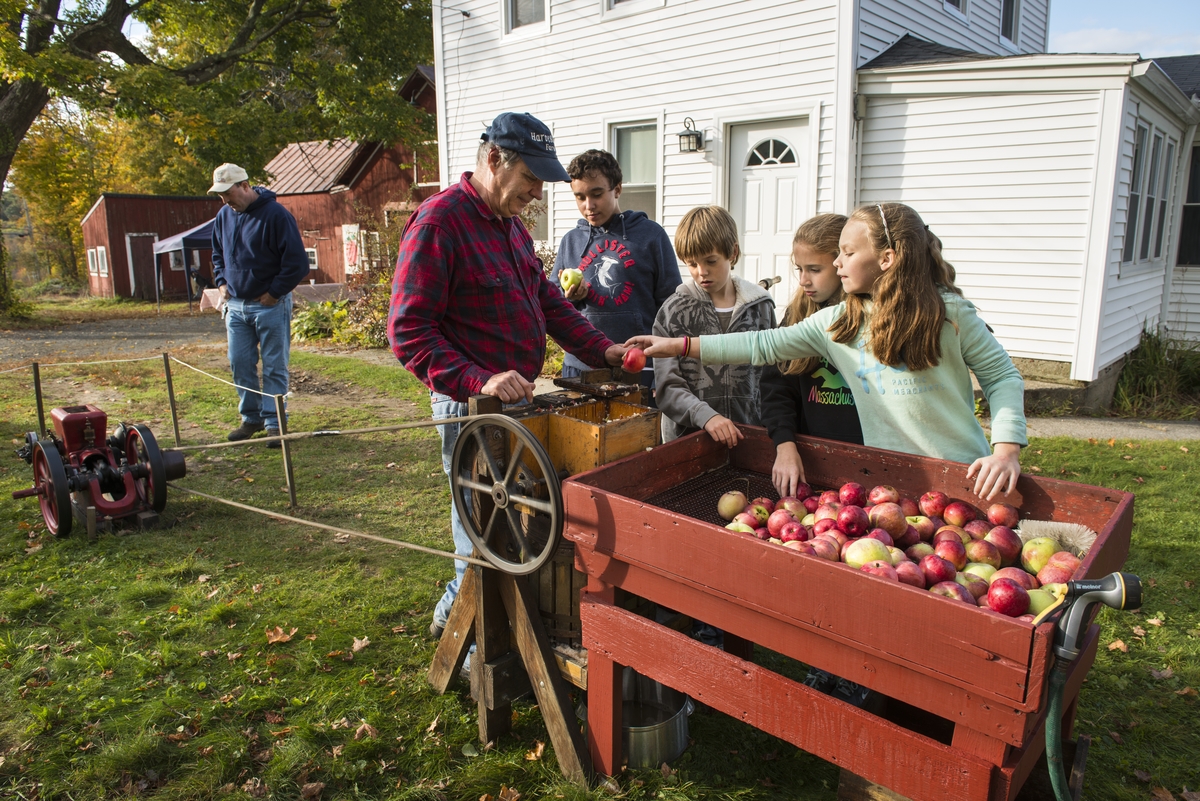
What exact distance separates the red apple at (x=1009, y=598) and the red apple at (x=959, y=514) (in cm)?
55

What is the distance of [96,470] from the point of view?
4.95 metres

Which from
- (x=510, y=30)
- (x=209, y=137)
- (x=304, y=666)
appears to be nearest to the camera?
(x=304, y=666)

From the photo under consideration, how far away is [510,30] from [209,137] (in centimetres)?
1104

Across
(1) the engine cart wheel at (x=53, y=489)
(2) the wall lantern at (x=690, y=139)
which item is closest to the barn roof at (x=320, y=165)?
(2) the wall lantern at (x=690, y=139)

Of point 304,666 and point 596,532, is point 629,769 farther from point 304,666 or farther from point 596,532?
point 304,666

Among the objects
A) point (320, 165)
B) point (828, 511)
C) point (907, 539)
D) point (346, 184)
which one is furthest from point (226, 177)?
point (320, 165)

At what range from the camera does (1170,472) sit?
6.06 metres

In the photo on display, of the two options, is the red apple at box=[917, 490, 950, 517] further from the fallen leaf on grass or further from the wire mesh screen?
the fallen leaf on grass

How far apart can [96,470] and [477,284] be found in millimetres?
3484

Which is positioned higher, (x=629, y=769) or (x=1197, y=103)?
(x=1197, y=103)

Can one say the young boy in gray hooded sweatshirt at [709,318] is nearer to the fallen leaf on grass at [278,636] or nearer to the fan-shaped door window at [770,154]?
the fallen leaf on grass at [278,636]

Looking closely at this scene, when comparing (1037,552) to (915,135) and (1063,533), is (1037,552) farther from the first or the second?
(915,135)

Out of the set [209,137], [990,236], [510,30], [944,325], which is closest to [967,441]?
[944,325]

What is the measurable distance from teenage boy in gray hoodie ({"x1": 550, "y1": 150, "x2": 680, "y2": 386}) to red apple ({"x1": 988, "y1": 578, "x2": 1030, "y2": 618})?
8.07ft
